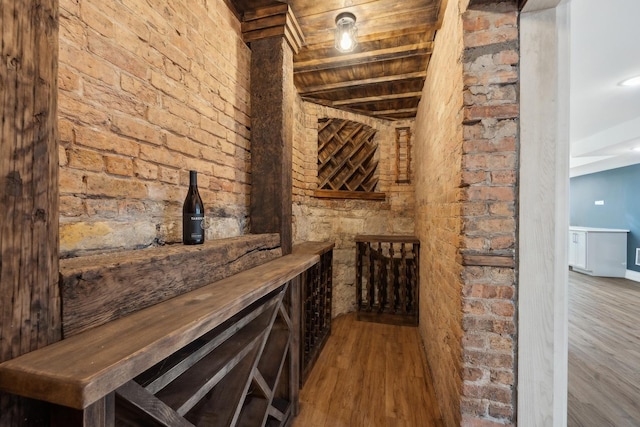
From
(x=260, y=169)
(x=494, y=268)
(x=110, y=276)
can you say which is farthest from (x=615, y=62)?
(x=110, y=276)

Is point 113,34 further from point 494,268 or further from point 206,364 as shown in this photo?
point 494,268

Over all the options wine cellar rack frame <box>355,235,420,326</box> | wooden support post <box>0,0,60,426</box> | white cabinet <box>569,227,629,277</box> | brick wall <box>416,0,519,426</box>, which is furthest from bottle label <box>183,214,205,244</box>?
white cabinet <box>569,227,629,277</box>

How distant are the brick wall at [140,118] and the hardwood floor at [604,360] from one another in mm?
2474


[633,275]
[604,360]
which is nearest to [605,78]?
[604,360]

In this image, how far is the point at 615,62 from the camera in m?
2.15

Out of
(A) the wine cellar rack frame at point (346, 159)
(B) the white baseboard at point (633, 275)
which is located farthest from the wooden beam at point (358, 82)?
(B) the white baseboard at point (633, 275)

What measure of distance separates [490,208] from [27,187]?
4.65ft

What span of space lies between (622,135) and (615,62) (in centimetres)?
226

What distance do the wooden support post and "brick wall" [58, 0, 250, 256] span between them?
10.5 inches

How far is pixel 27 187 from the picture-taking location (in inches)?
19.6

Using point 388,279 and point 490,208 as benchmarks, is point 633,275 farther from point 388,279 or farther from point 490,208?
point 490,208

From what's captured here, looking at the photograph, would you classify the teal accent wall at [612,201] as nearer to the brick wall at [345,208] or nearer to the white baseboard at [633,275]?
the white baseboard at [633,275]

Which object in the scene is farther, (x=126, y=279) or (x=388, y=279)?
(x=388, y=279)

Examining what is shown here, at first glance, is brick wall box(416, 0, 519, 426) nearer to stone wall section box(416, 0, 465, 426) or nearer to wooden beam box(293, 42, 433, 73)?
stone wall section box(416, 0, 465, 426)
